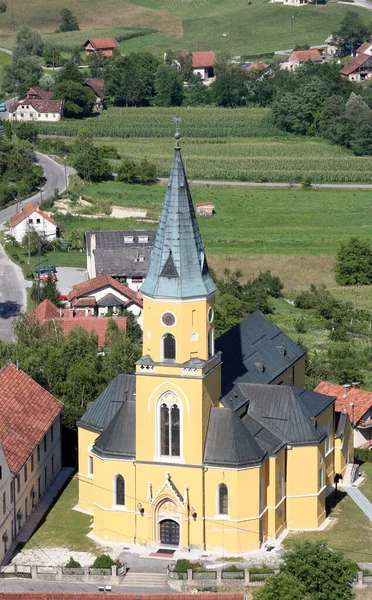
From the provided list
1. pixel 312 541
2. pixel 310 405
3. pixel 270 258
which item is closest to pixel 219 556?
pixel 312 541

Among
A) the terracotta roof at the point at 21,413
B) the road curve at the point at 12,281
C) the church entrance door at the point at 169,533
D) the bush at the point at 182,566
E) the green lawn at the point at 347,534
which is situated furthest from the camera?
the road curve at the point at 12,281

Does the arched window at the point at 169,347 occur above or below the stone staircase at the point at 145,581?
above

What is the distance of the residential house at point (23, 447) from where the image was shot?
82.1m

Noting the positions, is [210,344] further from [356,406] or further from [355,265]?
[355,265]

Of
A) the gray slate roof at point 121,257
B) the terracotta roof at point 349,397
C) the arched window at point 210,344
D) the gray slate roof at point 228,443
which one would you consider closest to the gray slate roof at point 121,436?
the gray slate roof at point 228,443

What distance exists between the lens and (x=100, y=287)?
420ft

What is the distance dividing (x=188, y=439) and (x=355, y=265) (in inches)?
2627

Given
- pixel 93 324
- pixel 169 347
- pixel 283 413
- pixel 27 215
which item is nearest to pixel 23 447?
pixel 169 347

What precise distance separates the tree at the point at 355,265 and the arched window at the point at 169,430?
65.8 metres

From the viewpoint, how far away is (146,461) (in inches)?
3253

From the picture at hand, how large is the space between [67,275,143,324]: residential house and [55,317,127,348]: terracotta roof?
27.5 feet

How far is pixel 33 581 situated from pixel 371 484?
941 inches

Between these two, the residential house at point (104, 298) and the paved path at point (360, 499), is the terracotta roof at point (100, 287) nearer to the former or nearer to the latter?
the residential house at point (104, 298)

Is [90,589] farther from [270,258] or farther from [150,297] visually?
[270,258]
